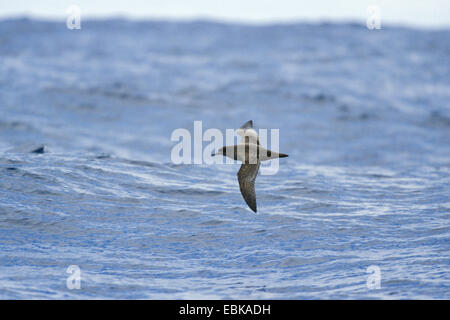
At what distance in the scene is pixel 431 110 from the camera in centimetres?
3616

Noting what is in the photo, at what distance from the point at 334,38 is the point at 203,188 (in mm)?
Result: 48072

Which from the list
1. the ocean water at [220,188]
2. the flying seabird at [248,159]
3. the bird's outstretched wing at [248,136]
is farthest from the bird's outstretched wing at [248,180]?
the ocean water at [220,188]

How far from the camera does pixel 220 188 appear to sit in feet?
53.8

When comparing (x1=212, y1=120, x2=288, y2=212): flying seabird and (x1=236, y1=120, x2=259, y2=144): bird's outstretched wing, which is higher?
(x1=236, y1=120, x2=259, y2=144): bird's outstretched wing

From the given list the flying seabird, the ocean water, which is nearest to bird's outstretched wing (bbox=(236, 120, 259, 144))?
the flying seabird

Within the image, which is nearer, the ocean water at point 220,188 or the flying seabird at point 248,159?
the ocean water at point 220,188

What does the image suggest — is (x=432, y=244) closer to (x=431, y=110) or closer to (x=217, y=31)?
(x=431, y=110)

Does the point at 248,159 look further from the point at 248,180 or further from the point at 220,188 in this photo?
the point at 220,188

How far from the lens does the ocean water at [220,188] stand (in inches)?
417

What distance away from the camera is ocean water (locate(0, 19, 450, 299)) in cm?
1060

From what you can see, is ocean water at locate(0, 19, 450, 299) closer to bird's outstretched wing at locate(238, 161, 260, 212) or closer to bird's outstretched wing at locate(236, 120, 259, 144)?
bird's outstretched wing at locate(238, 161, 260, 212)

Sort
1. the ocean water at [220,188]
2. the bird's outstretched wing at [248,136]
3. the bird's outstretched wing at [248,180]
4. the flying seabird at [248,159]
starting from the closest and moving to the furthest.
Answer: the ocean water at [220,188] < the flying seabird at [248,159] < the bird's outstretched wing at [248,180] < the bird's outstretched wing at [248,136]

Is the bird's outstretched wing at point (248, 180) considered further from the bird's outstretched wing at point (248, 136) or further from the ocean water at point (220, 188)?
the ocean water at point (220, 188)
